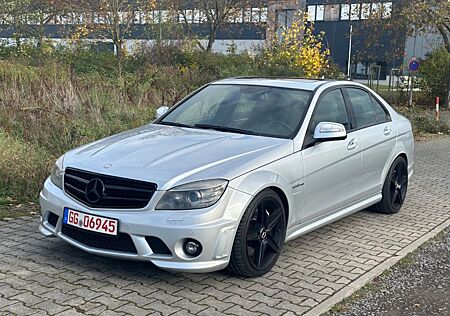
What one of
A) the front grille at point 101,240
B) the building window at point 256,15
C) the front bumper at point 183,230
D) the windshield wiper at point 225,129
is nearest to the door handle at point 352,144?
the windshield wiper at point 225,129

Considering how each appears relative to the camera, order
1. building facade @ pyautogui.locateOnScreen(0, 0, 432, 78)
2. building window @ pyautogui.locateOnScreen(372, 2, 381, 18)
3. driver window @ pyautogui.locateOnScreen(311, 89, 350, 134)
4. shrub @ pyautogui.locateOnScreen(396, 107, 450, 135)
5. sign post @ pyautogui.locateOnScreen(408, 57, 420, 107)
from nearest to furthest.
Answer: driver window @ pyautogui.locateOnScreen(311, 89, 350, 134) → shrub @ pyautogui.locateOnScreen(396, 107, 450, 135) → building facade @ pyautogui.locateOnScreen(0, 0, 432, 78) → sign post @ pyautogui.locateOnScreen(408, 57, 420, 107) → building window @ pyautogui.locateOnScreen(372, 2, 381, 18)

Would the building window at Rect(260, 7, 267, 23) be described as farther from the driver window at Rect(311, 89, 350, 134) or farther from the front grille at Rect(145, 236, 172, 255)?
the front grille at Rect(145, 236, 172, 255)

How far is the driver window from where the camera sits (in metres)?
5.58

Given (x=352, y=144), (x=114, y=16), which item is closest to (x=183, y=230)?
(x=352, y=144)

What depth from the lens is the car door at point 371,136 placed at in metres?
6.15

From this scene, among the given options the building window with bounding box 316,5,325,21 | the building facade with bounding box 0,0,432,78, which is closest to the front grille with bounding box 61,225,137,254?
the building facade with bounding box 0,0,432,78

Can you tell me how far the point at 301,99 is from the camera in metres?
5.64

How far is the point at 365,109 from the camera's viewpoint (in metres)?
6.52

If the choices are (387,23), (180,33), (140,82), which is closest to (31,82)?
(140,82)

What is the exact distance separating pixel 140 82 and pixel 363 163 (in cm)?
863

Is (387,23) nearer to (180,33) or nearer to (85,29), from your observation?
(180,33)

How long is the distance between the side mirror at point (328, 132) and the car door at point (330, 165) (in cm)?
8

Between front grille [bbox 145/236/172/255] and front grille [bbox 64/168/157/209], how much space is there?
255 millimetres

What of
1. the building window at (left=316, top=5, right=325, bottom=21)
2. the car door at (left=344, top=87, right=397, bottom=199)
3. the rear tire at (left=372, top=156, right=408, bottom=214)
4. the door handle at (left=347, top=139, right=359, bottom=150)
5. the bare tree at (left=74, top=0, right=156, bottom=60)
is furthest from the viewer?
the building window at (left=316, top=5, right=325, bottom=21)
